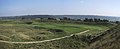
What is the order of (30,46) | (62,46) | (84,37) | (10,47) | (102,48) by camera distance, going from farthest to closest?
1. (84,37)
2. (62,46)
3. (30,46)
4. (10,47)
5. (102,48)

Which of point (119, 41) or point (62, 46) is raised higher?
point (119, 41)

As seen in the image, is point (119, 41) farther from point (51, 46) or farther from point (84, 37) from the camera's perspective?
point (84, 37)

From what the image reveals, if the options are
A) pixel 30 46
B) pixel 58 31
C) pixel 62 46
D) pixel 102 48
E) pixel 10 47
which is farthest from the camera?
pixel 58 31

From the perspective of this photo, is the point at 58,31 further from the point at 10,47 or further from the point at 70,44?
the point at 10,47

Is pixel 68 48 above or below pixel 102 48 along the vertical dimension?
below

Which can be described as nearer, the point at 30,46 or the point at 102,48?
the point at 102,48

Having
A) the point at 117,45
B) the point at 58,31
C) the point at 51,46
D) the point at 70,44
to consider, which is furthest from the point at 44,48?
the point at 58,31

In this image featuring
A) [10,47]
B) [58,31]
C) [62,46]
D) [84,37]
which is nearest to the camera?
[10,47]

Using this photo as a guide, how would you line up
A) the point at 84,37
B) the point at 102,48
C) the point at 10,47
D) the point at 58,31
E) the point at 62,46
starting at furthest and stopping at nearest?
the point at 58,31 < the point at 84,37 < the point at 62,46 < the point at 10,47 < the point at 102,48

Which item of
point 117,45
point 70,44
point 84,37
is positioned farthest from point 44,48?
point 117,45
